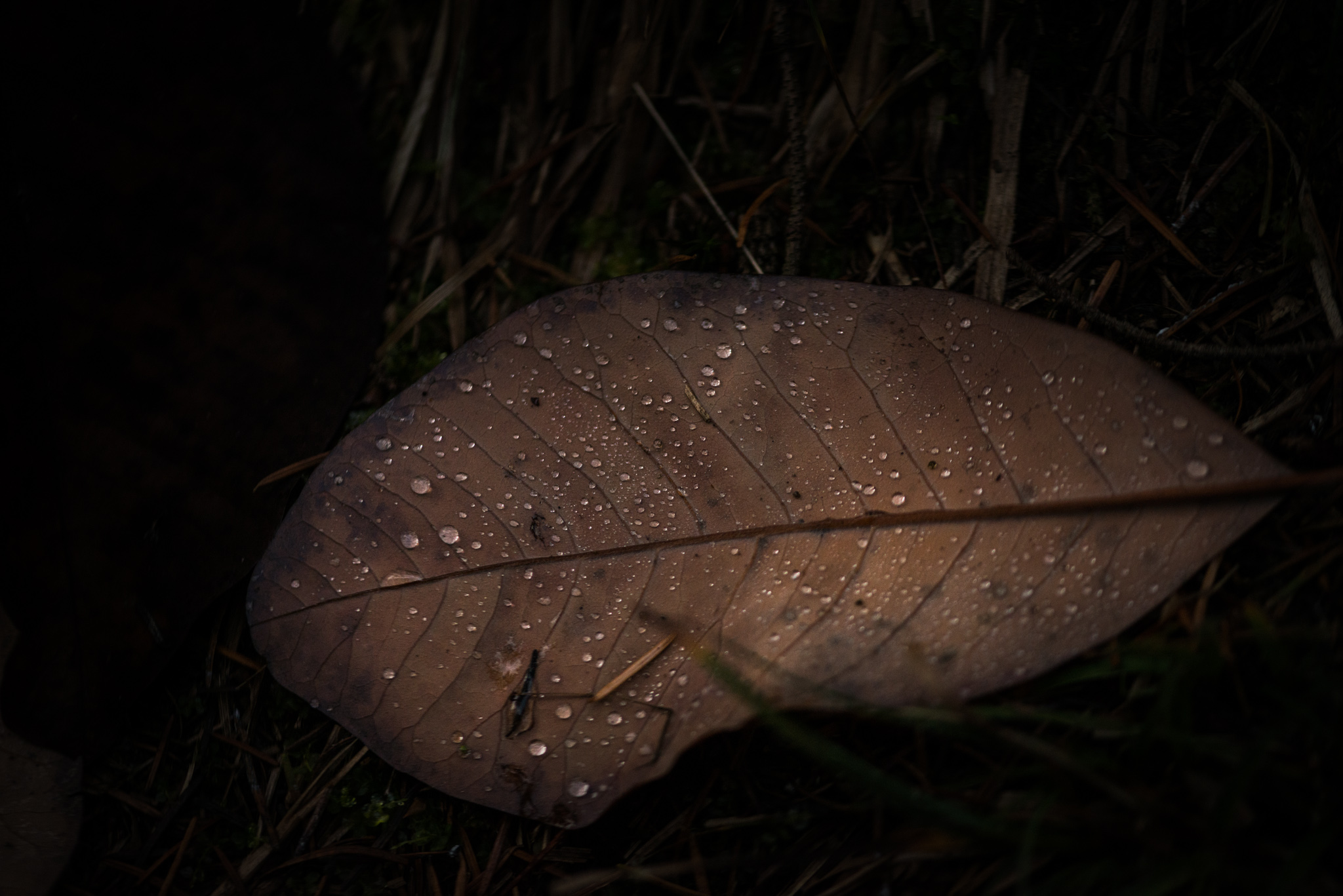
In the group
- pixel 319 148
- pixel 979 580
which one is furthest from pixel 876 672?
pixel 319 148

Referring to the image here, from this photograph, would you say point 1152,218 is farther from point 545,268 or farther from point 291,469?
point 291,469

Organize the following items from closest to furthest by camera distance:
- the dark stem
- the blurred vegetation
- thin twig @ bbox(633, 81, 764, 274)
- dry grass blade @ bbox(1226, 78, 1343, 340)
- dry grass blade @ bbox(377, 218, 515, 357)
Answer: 1. the blurred vegetation
2. dry grass blade @ bbox(1226, 78, 1343, 340)
3. the dark stem
4. thin twig @ bbox(633, 81, 764, 274)
5. dry grass blade @ bbox(377, 218, 515, 357)

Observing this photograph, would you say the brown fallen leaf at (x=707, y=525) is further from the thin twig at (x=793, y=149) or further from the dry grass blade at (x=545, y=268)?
the dry grass blade at (x=545, y=268)

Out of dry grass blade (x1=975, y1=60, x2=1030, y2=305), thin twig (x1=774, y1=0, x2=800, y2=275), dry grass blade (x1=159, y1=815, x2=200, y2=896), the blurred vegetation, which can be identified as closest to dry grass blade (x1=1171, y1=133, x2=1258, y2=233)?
the blurred vegetation

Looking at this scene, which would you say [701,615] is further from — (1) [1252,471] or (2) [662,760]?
(1) [1252,471]

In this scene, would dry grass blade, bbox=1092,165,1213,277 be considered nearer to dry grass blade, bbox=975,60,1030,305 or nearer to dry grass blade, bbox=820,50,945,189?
dry grass blade, bbox=975,60,1030,305

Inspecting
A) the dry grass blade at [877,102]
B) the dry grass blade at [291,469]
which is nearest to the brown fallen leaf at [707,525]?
the dry grass blade at [291,469]
